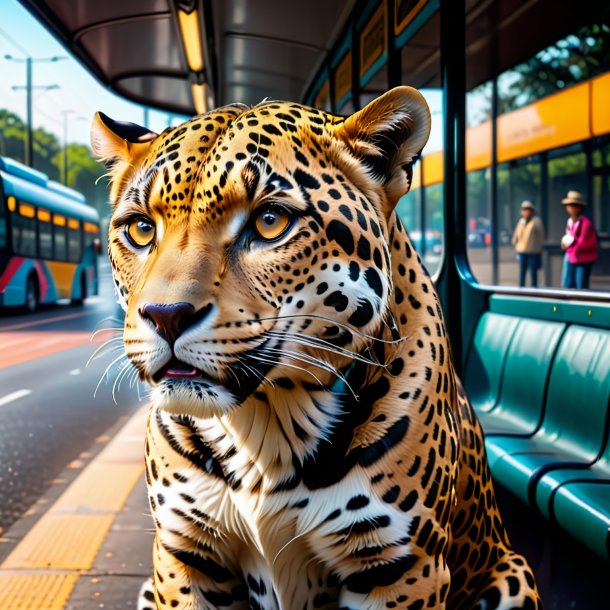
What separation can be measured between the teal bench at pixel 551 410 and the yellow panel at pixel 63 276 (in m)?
16.9

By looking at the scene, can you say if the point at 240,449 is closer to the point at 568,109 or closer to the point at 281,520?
the point at 281,520

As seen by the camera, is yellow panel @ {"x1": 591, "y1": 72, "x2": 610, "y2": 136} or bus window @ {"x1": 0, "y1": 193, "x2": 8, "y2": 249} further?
bus window @ {"x1": 0, "y1": 193, "x2": 8, "y2": 249}

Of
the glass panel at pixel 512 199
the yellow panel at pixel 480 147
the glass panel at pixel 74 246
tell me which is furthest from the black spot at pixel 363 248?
the glass panel at pixel 74 246

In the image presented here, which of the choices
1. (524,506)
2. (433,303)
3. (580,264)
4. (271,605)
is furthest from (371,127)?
(580,264)

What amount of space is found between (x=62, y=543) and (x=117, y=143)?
260 cm

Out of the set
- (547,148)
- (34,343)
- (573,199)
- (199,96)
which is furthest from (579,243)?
(34,343)

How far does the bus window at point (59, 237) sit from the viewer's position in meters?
19.4

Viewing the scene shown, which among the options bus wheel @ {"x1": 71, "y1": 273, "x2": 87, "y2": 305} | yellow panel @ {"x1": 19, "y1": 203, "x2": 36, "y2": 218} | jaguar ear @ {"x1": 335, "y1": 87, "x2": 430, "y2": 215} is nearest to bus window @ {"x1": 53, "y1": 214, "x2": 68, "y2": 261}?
yellow panel @ {"x1": 19, "y1": 203, "x2": 36, "y2": 218}

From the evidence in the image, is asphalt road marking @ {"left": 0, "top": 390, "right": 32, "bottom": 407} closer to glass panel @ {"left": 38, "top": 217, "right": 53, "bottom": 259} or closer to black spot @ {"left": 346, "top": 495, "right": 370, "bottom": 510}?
Result: black spot @ {"left": 346, "top": 495, "right": 370, "bottom": 510}

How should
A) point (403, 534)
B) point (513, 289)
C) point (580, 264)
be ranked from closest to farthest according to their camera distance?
1. point (403, 534)
2. point (513, 289)
3. point (580, 264)

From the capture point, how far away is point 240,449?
1598 millimetres

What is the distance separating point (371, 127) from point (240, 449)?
60 cm

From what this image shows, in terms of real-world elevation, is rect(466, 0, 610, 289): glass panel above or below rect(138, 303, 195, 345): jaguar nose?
above

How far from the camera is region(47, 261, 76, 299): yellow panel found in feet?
67.2
